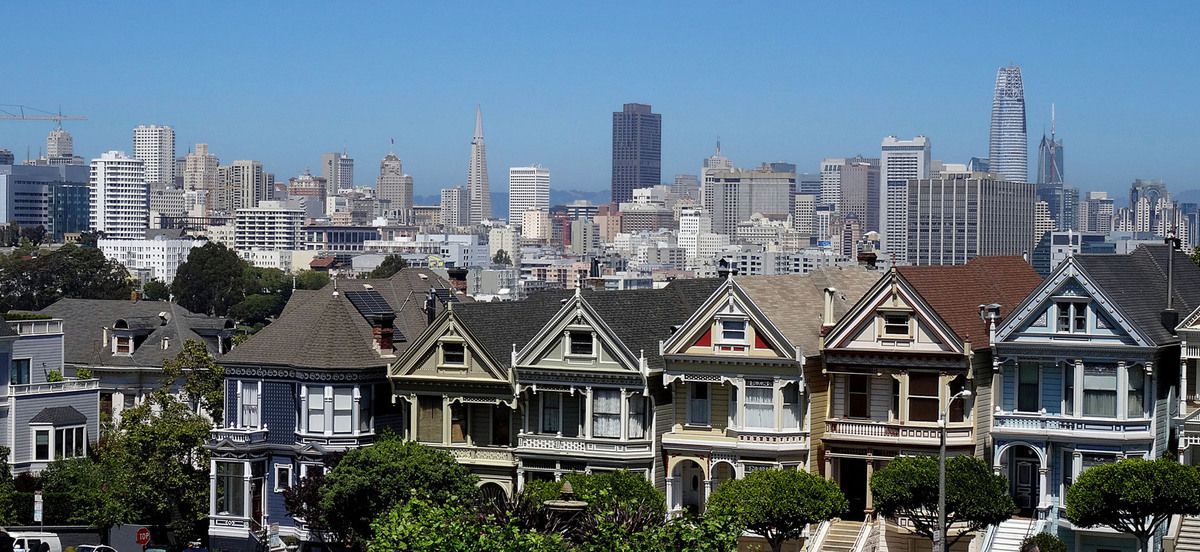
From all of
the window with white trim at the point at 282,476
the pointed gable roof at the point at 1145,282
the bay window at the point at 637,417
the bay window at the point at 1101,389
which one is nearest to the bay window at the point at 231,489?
the window with white trim at the point at 282,476

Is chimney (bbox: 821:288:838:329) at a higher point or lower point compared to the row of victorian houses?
higher

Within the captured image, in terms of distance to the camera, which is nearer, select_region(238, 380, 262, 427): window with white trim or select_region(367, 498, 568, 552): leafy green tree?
select_region(367, 498, 568, 552): leafy green tree

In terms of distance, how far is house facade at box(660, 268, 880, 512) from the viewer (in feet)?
192

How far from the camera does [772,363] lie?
192ft

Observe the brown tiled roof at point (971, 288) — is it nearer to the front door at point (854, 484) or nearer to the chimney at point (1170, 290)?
the chimney at point (1170, 290)

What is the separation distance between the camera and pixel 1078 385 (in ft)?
182

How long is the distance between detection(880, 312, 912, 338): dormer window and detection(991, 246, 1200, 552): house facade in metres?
2.41

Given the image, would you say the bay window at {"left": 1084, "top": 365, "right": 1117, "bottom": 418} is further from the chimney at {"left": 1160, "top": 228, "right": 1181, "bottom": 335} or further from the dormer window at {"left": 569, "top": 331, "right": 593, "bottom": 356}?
the dormer window at {"left": 569, "top": 331, "right": 593, "bottom": 356}

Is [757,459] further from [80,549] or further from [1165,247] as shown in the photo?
[80,549]

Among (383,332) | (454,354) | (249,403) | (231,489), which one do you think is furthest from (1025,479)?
(231,489)

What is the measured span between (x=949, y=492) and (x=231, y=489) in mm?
23346

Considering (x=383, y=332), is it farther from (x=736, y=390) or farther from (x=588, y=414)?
(x=736, y=390)

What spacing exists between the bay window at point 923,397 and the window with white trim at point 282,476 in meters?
19.2

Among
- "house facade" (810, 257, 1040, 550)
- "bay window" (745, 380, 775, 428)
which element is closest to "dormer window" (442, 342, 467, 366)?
"bay window" (745, 380, 775, 428)
